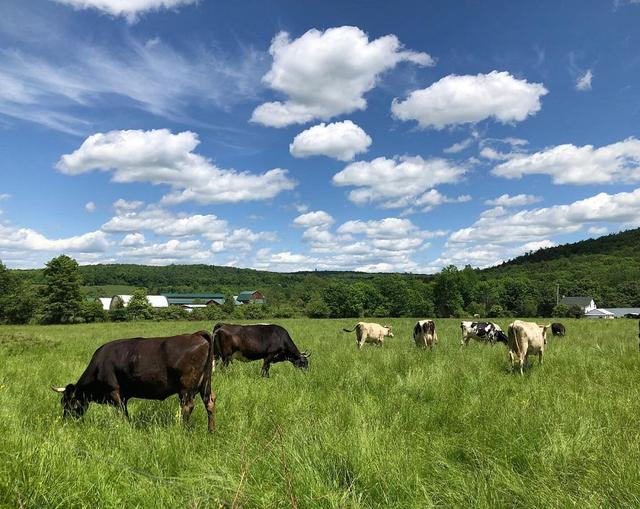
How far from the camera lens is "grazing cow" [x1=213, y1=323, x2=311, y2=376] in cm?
1241

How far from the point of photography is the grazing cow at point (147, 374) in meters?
6.64

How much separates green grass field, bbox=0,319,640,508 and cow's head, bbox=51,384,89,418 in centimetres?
14

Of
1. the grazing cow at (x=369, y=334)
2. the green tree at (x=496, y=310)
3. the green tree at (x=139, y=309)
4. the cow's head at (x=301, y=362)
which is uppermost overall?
the cow's head at (x=301, y=362)

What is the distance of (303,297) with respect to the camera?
5177 inches

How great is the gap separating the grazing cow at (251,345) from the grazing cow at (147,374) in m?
5.37

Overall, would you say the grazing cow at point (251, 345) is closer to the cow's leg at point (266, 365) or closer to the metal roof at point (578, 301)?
the cow's leg at point (266, 365)

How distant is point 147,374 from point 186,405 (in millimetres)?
810

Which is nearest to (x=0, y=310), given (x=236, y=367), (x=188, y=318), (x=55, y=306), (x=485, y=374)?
(x=55, y=306)

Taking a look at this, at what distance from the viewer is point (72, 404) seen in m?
6.89

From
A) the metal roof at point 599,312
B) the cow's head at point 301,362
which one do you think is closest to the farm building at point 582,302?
the metal roof at point 599,312

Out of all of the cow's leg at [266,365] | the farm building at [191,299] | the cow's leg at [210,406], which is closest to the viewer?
the cow's leg at [210,406]

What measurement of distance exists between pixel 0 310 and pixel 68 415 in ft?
253

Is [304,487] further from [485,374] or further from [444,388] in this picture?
[485,374]

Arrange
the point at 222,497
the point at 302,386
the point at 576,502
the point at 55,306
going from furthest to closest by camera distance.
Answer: the point at 55,306 < the point at 302,386 < the point at 222,497 < the point at 576,502
